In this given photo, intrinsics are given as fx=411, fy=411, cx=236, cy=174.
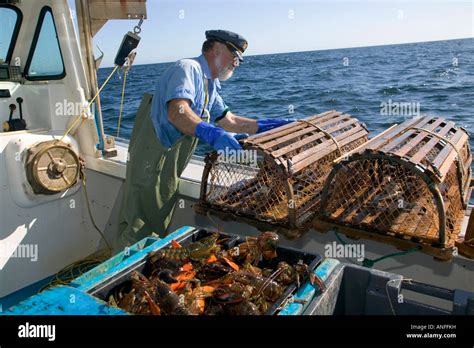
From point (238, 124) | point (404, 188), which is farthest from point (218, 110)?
point (404, 188)

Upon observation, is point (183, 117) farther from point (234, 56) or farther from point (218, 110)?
point (218, 110)

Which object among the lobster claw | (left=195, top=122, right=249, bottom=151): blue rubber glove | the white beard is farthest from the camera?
the white beard

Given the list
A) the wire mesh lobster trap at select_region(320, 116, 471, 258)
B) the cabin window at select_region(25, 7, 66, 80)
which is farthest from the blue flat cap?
the cabin window at select_region(25, 7, 66, 80)

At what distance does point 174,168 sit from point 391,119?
983cm

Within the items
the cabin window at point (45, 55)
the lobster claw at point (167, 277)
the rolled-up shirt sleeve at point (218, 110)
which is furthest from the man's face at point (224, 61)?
the lobster claw at point (167, 277)

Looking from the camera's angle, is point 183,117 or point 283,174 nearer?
point 283,174

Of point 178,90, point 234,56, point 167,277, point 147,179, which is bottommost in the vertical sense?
point 167,277

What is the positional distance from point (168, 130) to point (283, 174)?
4.55 ft

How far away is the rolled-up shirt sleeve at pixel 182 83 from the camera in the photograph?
3.50 m

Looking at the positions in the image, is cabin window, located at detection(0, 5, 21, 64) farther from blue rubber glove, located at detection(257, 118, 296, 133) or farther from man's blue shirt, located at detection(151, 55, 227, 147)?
blue rubber glove, located at detection(257, 118, 296, 133)

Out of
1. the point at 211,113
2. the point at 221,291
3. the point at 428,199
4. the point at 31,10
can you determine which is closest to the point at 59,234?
the point at 211,113

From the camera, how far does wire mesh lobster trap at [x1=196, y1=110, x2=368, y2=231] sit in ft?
9.86

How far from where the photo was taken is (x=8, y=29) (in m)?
4.65

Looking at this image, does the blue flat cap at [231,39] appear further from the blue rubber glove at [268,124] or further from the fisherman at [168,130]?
the blue rubber glove at [268,124]
